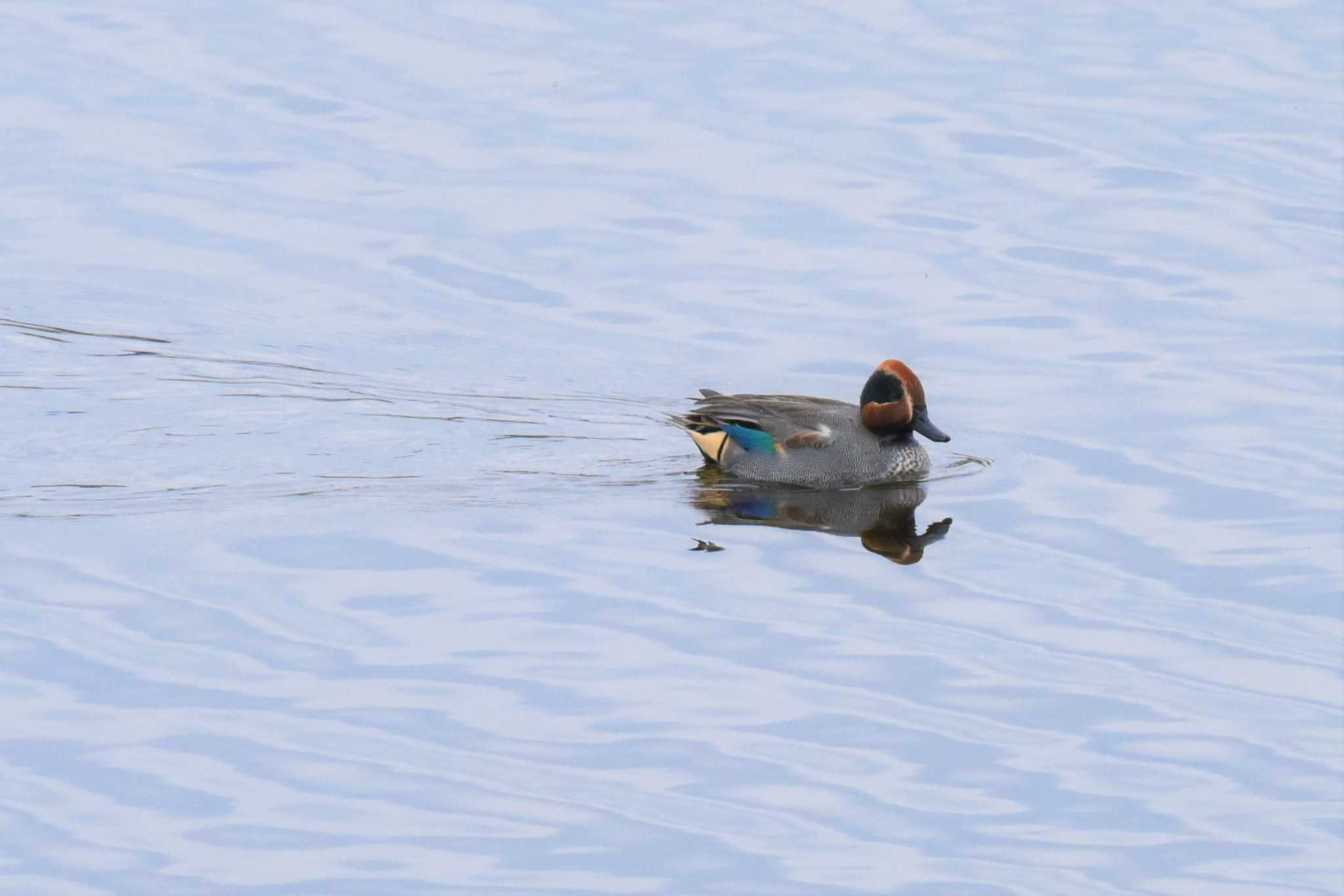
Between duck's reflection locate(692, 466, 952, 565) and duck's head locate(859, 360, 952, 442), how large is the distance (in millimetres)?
347

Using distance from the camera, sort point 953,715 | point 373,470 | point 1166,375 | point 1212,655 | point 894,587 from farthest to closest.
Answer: point 1166,375
point 373,470
point 894,587
point 1212,655
point 953,715

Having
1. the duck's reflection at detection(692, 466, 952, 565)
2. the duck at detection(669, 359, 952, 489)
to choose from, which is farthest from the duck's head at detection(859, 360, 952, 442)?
the duck's reflection at detection(692, 466, 952, 565)

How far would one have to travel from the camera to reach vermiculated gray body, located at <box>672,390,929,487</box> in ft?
46.4

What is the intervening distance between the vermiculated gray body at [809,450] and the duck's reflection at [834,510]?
0.27ft

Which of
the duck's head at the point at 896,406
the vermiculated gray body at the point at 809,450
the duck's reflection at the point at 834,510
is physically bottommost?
the duck's reflection at the point at 834,510

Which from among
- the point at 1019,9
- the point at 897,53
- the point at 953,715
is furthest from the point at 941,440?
the point at 1019,9

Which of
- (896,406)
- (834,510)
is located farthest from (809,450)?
(834,510)

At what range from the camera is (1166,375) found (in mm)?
15367

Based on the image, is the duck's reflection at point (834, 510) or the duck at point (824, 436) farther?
the duck at point (824, 436)

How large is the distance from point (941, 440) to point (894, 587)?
2.46 m

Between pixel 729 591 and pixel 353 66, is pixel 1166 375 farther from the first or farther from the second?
pixel 353 66

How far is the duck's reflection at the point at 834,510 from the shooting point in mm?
12805

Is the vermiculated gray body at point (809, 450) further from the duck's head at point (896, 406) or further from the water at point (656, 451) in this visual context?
the water at point (656, 451)

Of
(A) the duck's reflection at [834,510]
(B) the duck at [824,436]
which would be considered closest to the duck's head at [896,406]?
(B) the duck at [824,436]
